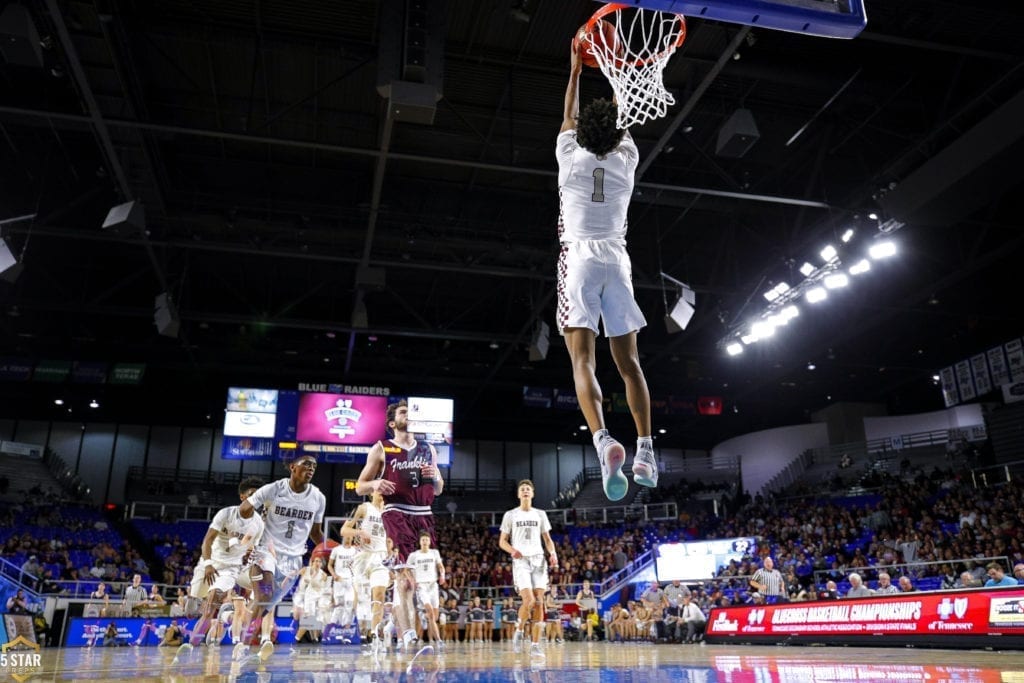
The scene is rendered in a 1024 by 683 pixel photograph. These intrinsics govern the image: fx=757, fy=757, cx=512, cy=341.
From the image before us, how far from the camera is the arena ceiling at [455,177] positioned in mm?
13492

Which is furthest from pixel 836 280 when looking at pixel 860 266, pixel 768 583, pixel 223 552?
pixel 223 552

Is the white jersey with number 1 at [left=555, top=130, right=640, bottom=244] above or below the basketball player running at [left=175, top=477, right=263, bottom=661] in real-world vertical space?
above

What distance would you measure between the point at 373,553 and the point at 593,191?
8233 mm

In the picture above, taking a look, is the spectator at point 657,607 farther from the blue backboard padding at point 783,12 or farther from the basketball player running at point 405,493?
the blue backboard padding at point 783,12

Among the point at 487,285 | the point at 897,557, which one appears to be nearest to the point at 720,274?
the point at 487,285

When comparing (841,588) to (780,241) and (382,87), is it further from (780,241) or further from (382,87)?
(382,87)

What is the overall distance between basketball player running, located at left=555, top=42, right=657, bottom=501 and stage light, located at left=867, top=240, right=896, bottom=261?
1409 cm

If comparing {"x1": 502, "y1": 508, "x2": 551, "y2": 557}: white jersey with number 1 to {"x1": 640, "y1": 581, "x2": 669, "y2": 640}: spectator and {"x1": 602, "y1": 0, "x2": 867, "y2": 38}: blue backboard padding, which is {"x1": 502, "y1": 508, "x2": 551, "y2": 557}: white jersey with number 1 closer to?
{"x1": 602, "y1": 0, "x2": 867, "y2": 38}: blue backboard padding

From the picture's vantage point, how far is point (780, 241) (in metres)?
20.0

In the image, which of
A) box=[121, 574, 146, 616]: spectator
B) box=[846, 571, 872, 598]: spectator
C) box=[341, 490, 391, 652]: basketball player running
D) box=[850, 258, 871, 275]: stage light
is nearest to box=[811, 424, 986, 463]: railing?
box=[850, 258, 871, 275]: stage light

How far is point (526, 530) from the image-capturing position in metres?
10.2

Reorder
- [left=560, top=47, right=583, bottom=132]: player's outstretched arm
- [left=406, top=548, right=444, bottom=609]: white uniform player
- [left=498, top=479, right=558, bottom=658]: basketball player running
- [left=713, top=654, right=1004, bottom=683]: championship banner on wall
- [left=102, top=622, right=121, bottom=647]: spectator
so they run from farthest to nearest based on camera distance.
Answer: [left=102, top=622, right=121, bottom=647]: spectator, [left=406, top=548, right=444, bottom=609]: white uniform player, [left=498, top=479, right=558, bottom=658]: basketball player running, [left=560, top=47, right=583, bottom=132]: player's outstretched arm, [left=713, top=654, right=1004, bottom=683]: championship banner on wall

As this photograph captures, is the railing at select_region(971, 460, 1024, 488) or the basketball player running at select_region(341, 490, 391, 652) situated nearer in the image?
the basketball player running at select_region(341, 490, 391, 652)

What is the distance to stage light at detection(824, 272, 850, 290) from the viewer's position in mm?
18406
